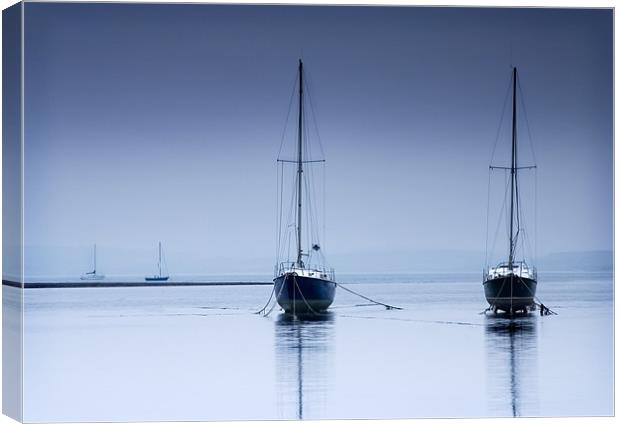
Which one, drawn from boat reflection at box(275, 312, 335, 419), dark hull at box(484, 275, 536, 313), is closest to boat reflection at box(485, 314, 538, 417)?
dark hull at box(484, 275, 536, 313)

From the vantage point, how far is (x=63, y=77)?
1411 cm

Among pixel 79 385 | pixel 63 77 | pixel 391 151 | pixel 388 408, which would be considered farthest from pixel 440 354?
pixel 63 77

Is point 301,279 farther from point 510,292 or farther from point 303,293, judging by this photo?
point 510,292

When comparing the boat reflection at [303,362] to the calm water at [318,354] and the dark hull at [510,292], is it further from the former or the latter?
the dark hull at [510,292]

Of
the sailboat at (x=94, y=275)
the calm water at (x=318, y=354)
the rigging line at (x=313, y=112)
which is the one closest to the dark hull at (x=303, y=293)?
the calm water at (x=318, y=354)

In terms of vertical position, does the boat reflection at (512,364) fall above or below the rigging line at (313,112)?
below

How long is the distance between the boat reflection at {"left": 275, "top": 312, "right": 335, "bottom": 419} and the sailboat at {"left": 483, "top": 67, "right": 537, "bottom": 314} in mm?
→ 1582

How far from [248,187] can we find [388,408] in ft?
8.37

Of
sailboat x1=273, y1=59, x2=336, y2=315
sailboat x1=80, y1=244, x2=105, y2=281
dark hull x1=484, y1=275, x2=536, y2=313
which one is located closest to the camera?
sailboat x1=80, y1=244, x2=105, y2=281

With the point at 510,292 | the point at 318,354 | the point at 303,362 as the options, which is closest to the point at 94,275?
the point at 303,362

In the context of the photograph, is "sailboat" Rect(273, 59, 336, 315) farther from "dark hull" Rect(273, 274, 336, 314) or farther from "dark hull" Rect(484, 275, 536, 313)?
"dark hull" Rect(484, 275, 536, 313)

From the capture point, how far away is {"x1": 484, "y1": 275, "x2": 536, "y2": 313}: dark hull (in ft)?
48.9

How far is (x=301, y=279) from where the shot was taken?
1479 centimetres

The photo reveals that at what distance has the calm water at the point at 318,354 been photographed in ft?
45.4
